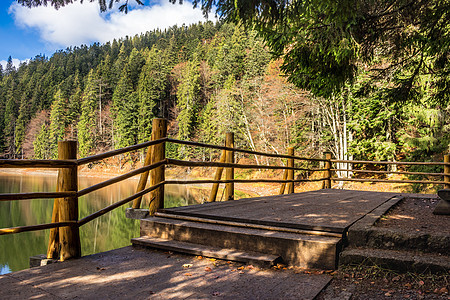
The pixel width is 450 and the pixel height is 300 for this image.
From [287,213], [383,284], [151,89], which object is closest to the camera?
[383,284]

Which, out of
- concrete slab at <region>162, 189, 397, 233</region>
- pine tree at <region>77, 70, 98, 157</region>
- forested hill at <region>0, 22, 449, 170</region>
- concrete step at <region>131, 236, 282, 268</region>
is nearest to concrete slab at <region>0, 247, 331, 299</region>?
concrete step at <region>131, 236, 282, 268</region>

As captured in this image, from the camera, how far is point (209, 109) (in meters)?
39.6

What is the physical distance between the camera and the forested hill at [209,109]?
56.3 ft

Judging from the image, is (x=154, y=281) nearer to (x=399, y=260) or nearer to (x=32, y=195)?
(x=32, y=195)

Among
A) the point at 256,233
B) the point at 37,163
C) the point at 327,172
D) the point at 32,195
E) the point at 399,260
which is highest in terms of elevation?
the point at 37,163

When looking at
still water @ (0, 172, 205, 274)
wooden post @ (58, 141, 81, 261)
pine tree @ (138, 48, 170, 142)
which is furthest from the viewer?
pine tree @ (138, 48, 170, 142)

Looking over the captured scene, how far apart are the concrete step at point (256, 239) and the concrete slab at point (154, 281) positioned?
216 mm

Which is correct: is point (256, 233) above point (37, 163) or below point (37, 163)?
below

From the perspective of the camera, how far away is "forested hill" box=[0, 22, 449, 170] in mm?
17156

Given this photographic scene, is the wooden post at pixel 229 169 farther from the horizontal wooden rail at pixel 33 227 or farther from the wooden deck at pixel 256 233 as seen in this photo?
the horizontal wooden rail at pixel 33 227

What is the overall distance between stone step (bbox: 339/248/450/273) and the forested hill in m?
4.92

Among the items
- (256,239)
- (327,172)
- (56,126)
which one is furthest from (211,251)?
(56,126)

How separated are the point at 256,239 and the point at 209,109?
3655 centimetres

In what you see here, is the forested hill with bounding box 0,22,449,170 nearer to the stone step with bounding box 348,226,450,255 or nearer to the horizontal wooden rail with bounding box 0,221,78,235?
the stone step with bounding box 348,226,450,255
